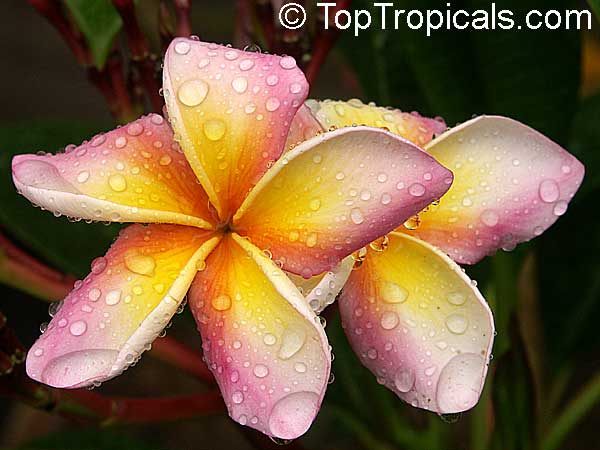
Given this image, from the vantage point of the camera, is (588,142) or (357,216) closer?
(357,216)

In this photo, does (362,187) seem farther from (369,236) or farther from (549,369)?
(549,369)

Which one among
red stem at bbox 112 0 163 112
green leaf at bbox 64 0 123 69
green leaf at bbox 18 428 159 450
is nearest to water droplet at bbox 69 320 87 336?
red stem at bbox 112 0 163 112

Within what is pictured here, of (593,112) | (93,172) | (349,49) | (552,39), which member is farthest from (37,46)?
(93,172)

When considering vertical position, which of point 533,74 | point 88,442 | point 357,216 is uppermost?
point 357,216

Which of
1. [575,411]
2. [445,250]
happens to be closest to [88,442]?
[575,411]

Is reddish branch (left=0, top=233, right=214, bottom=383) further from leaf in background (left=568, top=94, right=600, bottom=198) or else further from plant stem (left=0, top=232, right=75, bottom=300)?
leaf in background (left=568, top=94, right=600, bottom=198)

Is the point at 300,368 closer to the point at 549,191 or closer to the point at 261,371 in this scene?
the point at 261,371
